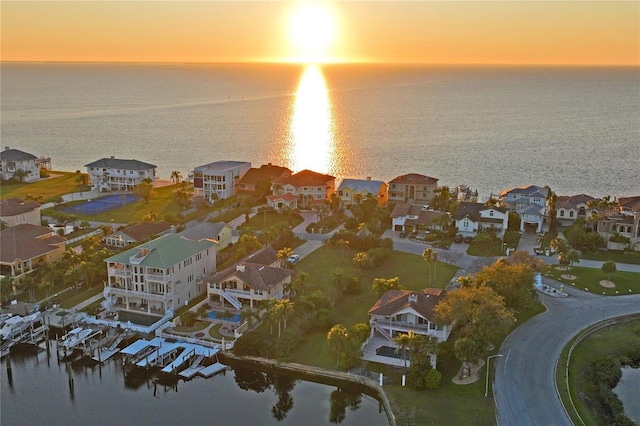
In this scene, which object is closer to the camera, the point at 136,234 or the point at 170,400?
the point at 170,400

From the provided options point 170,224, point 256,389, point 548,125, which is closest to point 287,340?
point 256,389

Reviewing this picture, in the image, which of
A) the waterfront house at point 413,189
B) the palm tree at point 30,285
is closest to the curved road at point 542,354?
the waterfront house at point 413,189

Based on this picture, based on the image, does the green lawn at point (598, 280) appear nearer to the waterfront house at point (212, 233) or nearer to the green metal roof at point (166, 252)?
the waterfront house at point (212, 233)

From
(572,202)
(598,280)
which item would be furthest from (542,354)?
(572,202)

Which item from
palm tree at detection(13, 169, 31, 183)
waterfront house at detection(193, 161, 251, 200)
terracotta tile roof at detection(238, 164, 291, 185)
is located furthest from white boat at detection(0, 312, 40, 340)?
palm tree at detection(13, 169, 31, 183)

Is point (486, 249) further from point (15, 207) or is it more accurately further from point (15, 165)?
point (15, 165)

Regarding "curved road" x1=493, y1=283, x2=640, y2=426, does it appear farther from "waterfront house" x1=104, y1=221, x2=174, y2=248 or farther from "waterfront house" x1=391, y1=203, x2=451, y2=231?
"waterfront house" x1=104, y1=221, x2=174, y2=248
